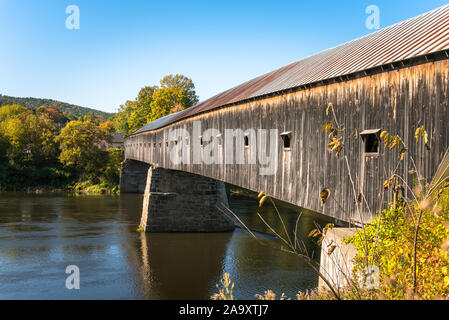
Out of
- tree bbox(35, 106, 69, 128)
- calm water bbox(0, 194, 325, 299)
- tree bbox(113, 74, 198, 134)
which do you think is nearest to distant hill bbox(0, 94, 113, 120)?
tree bbox(35, 106, 69, 128)

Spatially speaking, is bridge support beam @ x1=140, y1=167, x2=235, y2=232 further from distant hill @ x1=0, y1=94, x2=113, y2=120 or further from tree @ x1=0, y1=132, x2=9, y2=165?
distant hill @ x1=0, y1=94, x2=113, y2=120

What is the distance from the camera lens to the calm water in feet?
36.8

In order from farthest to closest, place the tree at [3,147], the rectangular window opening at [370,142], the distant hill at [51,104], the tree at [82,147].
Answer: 1. the distant hill at [51,104]
2. the tree at [3,147]
3. the tree at [82,147]
4. the rectangular window opening at [370,142]

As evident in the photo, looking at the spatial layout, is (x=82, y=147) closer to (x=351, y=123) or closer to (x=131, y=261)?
(x=131, y=261)

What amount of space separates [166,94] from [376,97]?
40934mm

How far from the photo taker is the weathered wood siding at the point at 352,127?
5.97m

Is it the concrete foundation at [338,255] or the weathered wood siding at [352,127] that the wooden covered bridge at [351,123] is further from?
the concrete foundation at [338,255]

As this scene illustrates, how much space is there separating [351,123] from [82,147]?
127 ft

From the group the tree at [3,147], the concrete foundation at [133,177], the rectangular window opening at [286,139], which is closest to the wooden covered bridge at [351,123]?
the rectangular window opening at [286,139]

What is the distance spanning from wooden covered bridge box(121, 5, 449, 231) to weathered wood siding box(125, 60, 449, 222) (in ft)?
0.05

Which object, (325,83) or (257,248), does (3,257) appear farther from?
(325,83)

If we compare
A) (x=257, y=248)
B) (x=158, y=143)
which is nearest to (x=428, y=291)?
(x=257, y=248)

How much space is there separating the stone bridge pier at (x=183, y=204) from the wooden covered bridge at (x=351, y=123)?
5.47 m

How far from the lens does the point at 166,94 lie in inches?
1821
